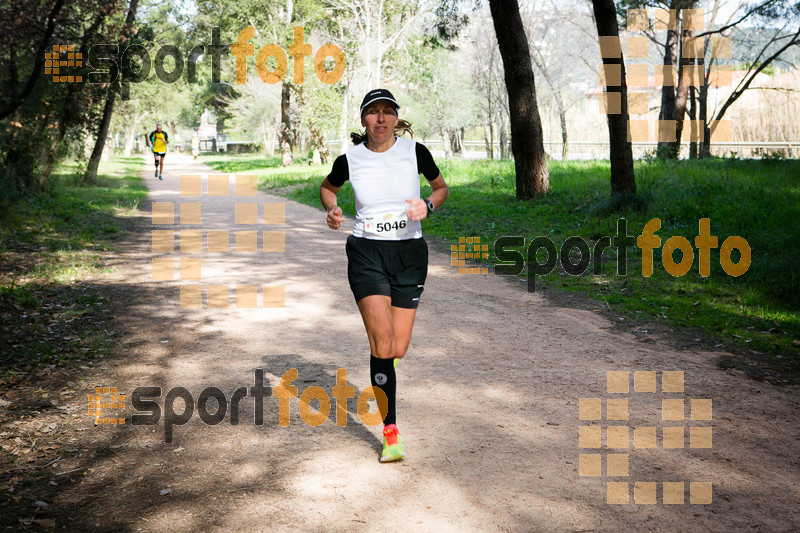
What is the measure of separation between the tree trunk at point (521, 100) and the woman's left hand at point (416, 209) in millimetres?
12100

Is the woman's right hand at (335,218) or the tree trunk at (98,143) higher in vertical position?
the tree trunk at (98,143)

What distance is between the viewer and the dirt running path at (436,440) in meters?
3.73

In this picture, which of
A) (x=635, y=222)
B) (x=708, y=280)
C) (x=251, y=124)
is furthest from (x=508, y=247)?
(x=251, y=124)

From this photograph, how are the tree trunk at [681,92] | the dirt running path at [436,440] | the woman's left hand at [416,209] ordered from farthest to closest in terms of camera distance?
the tree trunk at [681,92], the woman's left hand at [416,209], the dirt running path at [436,440]

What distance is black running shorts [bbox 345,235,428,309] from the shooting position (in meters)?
4.48

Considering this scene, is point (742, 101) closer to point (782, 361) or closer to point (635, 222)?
point (635, 222)

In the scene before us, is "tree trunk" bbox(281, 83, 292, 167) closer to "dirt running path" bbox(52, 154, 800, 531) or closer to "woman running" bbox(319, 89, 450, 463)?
"dirt running path" bbox(52, 154, 800, 531)

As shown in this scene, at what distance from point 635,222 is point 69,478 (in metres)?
10.7

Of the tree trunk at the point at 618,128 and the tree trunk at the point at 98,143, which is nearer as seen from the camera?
the tree trunk at the point at 618,128

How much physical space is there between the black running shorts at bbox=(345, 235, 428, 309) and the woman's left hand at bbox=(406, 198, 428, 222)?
271 mm

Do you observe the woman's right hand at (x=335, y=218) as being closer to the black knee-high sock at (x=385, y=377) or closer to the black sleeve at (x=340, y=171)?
the black sleeve at (x=340, y=171)

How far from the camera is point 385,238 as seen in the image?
14.8ft

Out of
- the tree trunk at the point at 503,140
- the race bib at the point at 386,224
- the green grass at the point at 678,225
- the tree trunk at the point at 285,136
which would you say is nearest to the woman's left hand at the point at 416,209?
the race bib at the point at 386,224

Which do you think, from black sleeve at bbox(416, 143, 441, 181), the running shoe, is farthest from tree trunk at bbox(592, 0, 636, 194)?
the running shoe
